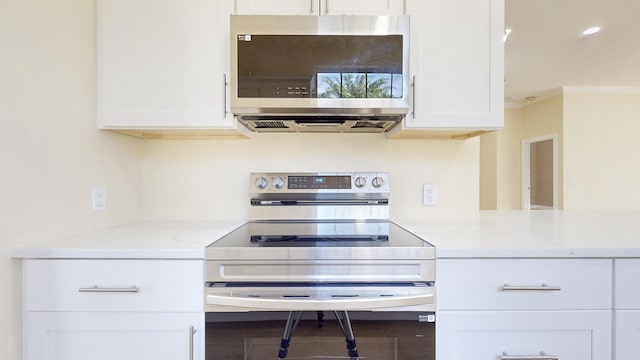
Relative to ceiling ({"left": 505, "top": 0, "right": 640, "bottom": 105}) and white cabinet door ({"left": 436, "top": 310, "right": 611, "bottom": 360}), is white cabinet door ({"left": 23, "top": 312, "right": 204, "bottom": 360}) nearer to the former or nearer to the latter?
white cabinet door ({"left": 436, "top": 310, "right": 611, "bottom": 360})

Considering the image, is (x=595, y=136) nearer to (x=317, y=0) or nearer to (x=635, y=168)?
(x=635, y=168)

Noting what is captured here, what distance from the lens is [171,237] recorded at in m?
1.24

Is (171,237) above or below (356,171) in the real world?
below

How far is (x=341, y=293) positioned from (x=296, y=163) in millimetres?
868

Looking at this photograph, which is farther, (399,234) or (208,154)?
(208,154)

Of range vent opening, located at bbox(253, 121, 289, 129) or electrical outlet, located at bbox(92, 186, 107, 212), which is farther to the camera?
range vent opening, located at bbox(253, 121, 289, 129)

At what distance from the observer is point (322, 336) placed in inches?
40.8

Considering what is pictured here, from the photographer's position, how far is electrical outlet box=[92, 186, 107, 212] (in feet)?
4.54

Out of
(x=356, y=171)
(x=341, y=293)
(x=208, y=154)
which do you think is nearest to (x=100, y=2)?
(x=208, y=154)

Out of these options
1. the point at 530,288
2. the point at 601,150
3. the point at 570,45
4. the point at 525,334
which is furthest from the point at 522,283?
the point at 601,150

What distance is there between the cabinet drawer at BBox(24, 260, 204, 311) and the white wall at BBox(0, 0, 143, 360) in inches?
3.1

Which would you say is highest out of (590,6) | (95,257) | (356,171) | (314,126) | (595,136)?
(590,6)

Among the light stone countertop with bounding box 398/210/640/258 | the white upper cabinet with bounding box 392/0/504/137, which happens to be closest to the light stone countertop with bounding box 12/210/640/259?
the light stone countertop with bounding box 398/210/640/258

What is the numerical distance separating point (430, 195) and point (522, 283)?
2.44ft
